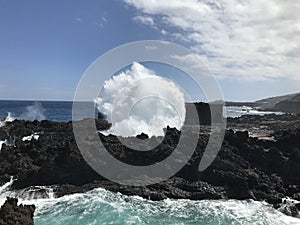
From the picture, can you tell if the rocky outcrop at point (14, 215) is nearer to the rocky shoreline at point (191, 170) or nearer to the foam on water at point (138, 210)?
the foam on water at point (138, 210)

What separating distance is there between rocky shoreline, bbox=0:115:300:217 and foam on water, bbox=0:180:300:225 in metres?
0.64

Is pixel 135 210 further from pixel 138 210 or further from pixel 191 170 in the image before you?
pixel 191 170

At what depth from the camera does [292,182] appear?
58.2 ft

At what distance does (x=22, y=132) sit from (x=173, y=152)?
14.7m

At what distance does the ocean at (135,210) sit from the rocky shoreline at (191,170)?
60cm

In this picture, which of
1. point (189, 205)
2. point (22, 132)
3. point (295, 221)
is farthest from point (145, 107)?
point (295, 221)

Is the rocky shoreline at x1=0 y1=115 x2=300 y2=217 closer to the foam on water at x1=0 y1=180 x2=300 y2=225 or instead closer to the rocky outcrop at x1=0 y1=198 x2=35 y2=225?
the foam on water at x1=0 y1=180 x2=300 y2=225

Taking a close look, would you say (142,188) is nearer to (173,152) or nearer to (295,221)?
(173,152)

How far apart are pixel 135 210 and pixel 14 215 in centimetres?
500

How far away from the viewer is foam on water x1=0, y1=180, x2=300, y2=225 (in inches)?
548

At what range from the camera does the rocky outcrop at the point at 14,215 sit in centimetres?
1120

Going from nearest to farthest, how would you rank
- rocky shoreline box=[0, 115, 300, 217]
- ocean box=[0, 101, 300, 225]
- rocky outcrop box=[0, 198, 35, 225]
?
1. rocky outcrop box=[0, 198, 35, 225]
2. ocean box=[0, 101, 300, 225]
3. rocky shoreline box=[0, 115, 300, 217]

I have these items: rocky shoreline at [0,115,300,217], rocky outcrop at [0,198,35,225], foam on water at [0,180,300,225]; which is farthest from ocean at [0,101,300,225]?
rocky outcrop at [0,198,35,225]

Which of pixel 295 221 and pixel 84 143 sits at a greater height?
pixel 84 143
